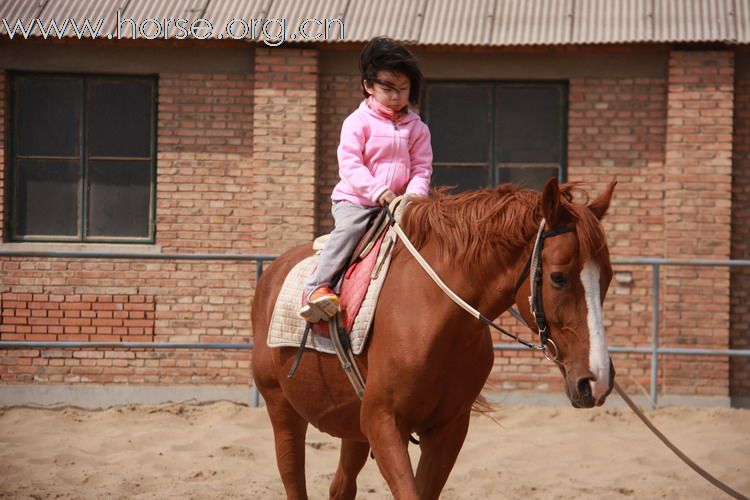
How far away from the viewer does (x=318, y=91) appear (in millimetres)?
10258

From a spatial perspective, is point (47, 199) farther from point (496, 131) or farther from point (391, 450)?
point (391, 450)

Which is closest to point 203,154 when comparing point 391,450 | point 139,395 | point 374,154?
point 139,395

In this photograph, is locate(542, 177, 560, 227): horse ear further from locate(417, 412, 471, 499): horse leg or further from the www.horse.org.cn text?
the www.horse.org.cn text

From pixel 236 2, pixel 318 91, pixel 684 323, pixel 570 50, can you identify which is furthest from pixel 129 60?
pixel 684 323

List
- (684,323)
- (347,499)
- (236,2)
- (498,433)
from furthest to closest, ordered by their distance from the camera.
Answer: (236,2), (684,323), (498,433), (347,499)

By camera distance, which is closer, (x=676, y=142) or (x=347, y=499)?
(x=347, y=499)

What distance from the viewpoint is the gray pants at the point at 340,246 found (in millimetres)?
4395

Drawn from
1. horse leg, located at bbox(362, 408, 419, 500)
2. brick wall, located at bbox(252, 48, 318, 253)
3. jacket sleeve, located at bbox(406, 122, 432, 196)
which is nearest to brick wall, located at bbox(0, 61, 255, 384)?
brick wall, located at bbox(252, 48, 318, 253)

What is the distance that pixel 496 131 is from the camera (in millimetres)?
10477

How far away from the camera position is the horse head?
3.40 m

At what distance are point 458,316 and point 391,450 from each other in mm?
592

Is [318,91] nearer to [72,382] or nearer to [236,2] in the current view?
[236,2]

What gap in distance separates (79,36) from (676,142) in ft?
20.3

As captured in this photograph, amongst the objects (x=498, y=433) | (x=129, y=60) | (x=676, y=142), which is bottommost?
(x=498, y=433)
